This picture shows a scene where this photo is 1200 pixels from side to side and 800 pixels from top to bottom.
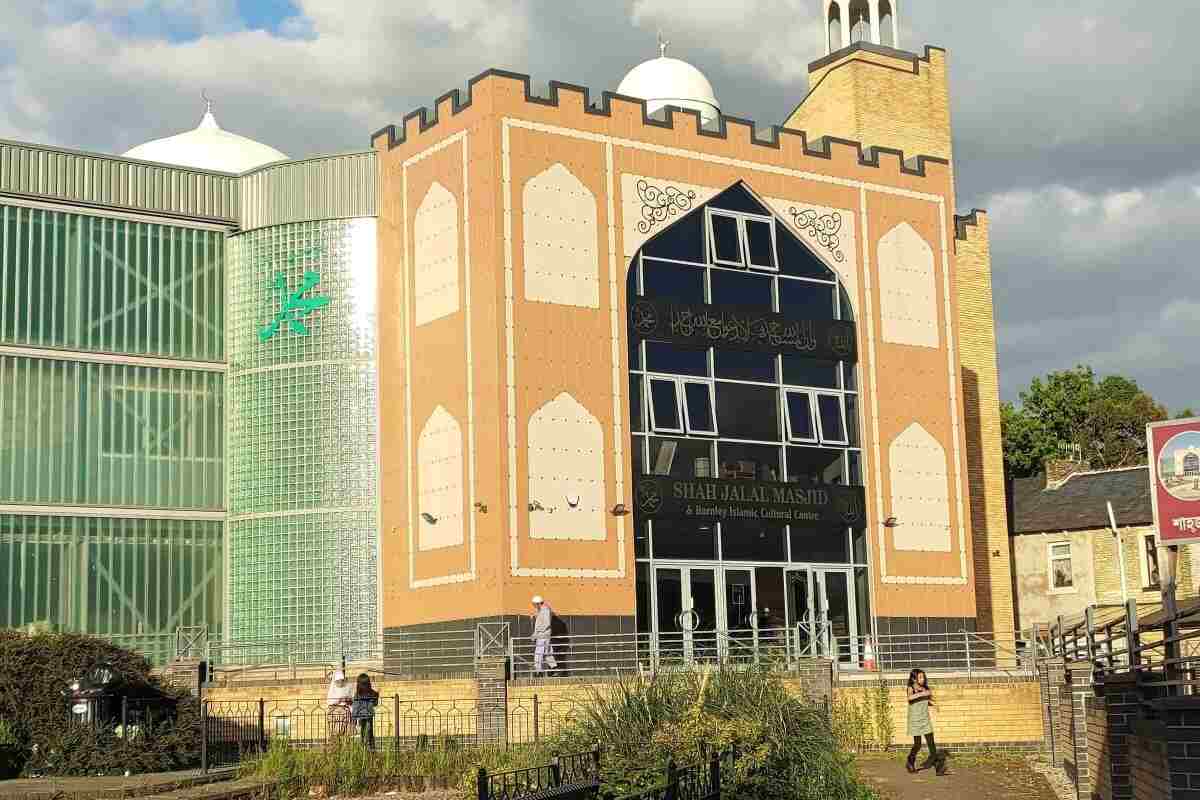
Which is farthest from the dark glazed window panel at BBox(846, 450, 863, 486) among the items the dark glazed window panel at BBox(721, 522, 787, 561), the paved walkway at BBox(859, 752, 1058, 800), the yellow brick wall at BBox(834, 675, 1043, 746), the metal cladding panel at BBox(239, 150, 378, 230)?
the metal cladding panel at BBox(239, 150, 378, 230)

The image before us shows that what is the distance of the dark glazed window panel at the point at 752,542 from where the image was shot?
34.2 metres

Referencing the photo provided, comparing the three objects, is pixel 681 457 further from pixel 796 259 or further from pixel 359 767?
pixel 359 767

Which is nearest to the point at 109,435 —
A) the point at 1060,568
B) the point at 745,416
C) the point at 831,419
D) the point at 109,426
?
the point at 109,426

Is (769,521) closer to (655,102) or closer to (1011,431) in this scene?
(655,102)

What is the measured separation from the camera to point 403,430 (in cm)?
3453

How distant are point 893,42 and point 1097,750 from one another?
26.7 metres

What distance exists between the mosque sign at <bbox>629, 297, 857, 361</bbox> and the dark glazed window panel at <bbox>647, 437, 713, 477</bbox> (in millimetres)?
2071

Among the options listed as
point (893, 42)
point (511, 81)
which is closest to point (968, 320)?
point (893, 42)

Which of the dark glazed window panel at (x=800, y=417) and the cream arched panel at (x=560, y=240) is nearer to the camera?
the cream arched panel at (x=560, y=240)

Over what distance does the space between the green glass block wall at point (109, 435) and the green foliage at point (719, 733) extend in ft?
62.3

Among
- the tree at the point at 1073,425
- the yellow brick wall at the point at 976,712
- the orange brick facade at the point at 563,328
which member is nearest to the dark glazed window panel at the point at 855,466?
the orange brick facade at the point at 563,328

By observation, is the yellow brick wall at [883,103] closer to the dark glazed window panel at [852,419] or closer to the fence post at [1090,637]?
the dark glazed window panel at [852,419]

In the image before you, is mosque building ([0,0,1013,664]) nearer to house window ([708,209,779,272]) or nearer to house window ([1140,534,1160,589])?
house window ([708,209,779,272])

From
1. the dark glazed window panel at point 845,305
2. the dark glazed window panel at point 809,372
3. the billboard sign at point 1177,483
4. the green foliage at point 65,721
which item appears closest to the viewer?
the billboard sign at point 1177,483
